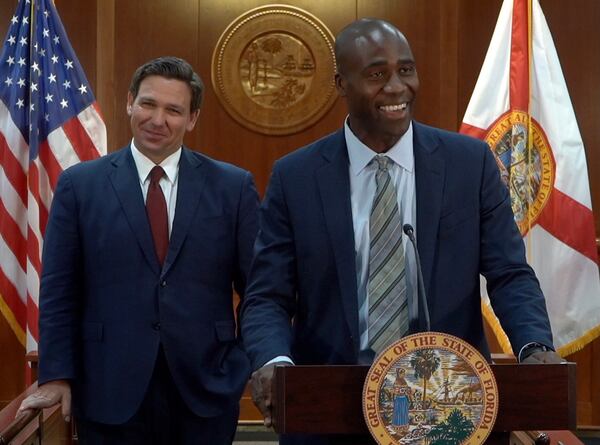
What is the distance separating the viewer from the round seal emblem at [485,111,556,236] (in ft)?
17.1

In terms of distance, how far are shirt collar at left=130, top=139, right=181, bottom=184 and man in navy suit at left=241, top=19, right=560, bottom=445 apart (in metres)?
0.85

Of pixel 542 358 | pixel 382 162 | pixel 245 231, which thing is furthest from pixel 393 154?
pixel 245 231

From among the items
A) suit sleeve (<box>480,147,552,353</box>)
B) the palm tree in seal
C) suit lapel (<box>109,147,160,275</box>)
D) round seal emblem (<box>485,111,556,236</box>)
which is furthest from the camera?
round seal emblem (<box>485,111,556,236</box>)

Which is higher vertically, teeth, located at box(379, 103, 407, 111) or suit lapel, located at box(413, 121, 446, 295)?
teeth, located at box(379, 103, 407, 111)

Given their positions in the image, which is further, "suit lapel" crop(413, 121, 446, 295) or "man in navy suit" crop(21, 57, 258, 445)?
"man in navy suit" crop(21, 57, 258, 445)

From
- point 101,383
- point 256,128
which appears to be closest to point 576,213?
point 256,128

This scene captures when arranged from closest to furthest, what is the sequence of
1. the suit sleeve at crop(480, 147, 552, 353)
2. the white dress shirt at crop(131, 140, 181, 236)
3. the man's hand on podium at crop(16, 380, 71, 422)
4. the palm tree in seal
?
the palm tree in seal, the suit sleeve at crop(480, 147, 552, 353), the man's hand on podium at crop(16, 380, 71, 422), the white dress shirt at crop(131, 140, 181, 236)

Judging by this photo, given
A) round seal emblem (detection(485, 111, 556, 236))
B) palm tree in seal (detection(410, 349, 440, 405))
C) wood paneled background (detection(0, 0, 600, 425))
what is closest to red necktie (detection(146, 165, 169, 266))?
palm tree in seal (detection(410, 349, 440, 405))

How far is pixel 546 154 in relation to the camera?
5297 mm

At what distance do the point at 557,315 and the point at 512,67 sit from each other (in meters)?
1.26

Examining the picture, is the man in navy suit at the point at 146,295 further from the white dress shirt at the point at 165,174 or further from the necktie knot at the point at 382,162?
the necktie knot at the point at 382,162

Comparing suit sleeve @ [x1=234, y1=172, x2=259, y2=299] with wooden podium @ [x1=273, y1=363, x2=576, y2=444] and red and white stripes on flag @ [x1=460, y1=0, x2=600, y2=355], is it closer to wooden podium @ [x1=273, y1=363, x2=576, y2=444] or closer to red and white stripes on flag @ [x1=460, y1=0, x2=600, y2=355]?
wooden podium @ [x1=273, y1=363, x2=576, y2=444]

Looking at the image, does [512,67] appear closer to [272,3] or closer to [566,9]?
[566,9]

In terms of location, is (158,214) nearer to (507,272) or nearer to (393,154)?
(393,154)
